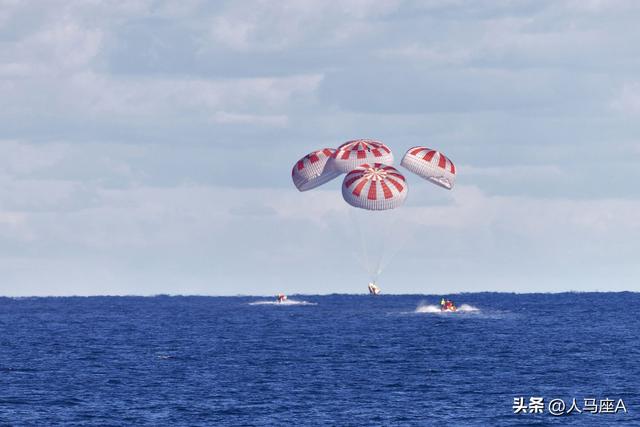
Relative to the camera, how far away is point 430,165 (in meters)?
113

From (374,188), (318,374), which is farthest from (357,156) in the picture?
(318,374)

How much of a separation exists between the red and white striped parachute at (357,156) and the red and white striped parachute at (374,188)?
1083 mm

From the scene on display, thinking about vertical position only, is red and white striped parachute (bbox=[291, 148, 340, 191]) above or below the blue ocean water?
above

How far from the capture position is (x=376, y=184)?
11219 centimetres

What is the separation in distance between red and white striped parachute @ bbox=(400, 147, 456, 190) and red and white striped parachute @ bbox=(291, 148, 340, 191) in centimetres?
757

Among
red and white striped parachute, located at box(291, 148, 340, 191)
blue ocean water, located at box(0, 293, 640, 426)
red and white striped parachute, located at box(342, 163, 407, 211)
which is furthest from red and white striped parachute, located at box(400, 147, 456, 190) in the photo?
blue ocean water, located at box(0, 293, 640, 426)

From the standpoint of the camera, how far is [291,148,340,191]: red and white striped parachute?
118 m

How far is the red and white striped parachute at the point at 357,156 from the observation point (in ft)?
370

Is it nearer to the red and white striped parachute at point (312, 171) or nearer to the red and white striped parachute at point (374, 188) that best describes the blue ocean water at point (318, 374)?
the red and white striped parachute at point (374, 188)

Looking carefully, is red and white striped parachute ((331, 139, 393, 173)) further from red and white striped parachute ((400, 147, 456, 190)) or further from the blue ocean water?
the blue ocean water

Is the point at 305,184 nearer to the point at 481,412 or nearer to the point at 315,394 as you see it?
the point at 315,394

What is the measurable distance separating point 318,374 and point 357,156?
2506 cm

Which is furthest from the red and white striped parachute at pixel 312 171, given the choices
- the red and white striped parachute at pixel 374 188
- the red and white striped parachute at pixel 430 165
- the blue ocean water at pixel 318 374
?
the blue ocean water at pixel 318 374

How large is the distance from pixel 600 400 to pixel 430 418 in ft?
42.9
